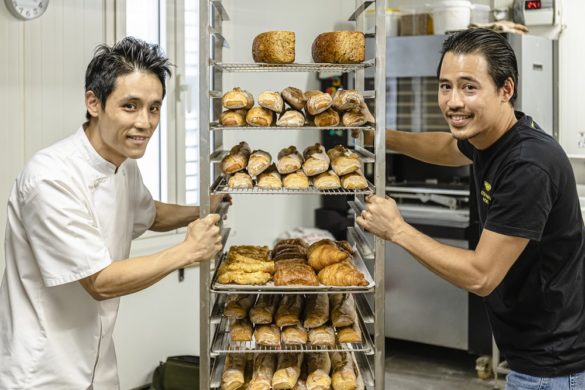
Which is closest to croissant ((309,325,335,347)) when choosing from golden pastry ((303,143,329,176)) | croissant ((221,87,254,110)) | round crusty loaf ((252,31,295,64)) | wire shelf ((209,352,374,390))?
wire shelf ((209,352,374,390))

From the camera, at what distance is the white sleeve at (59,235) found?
181 centimetres

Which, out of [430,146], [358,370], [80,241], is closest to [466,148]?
[430,146]

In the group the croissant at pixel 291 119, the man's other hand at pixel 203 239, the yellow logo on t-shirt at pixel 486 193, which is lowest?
the man's other hand at pixel 203 239

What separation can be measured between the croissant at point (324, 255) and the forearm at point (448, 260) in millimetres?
303

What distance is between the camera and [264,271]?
85.8 inches

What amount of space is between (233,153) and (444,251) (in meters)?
0.75

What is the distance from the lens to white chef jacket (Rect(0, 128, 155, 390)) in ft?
5.99

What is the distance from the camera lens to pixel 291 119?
219 centimetres

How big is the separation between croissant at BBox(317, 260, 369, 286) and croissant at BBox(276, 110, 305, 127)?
446 millimetres

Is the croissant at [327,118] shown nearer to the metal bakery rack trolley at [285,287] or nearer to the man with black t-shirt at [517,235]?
the metal bakery rack trolley at [285,287]

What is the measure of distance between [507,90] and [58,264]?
1257 mm

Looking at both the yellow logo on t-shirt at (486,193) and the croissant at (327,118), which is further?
the croissant at (327,118)

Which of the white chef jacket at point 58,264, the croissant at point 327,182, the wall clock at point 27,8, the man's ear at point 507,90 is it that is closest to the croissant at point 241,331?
the white chef jacket at point 58,264

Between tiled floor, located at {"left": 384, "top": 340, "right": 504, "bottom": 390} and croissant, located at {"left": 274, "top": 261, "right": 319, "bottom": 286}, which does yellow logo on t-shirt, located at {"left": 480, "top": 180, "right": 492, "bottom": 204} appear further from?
tiled floor, located at {"left": 384, "top": 340, "right": 504, "bottom": 390}
